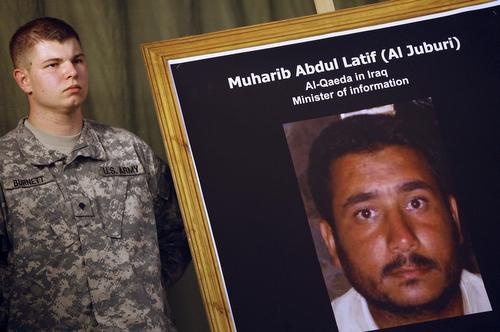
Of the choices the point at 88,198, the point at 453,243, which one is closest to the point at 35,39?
the point at 88,198

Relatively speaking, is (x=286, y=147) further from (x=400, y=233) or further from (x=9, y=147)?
(x=9, y=147)

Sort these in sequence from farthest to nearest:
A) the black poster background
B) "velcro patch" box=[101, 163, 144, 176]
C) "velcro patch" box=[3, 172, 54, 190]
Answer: "velcro patch" box=[101, 163, 144, 176], "velcro patch" box=[3, 172, 54, 190], the black poster background

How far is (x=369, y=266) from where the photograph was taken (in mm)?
1743

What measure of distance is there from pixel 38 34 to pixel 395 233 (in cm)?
109

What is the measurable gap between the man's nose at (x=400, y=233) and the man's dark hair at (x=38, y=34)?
1.01 m

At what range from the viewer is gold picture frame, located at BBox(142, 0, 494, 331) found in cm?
171

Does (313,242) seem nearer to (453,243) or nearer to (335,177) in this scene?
(335,177)

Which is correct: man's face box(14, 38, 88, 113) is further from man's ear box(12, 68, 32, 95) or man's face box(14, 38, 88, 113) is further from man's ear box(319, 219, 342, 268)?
man's ear box(319, 219, 342, 268)

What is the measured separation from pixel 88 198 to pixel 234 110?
1.51 ft

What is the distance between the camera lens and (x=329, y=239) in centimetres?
175

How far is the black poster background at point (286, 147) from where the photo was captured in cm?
171

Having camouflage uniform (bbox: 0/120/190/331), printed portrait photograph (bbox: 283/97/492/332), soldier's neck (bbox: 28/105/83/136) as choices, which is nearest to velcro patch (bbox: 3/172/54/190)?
camouflage uniform (bbox: 0/120/190/331)

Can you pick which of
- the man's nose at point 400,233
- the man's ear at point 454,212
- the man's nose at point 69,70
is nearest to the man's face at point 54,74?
the man's nose at point 69,70

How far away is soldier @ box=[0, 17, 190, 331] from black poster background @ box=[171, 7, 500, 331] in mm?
274
